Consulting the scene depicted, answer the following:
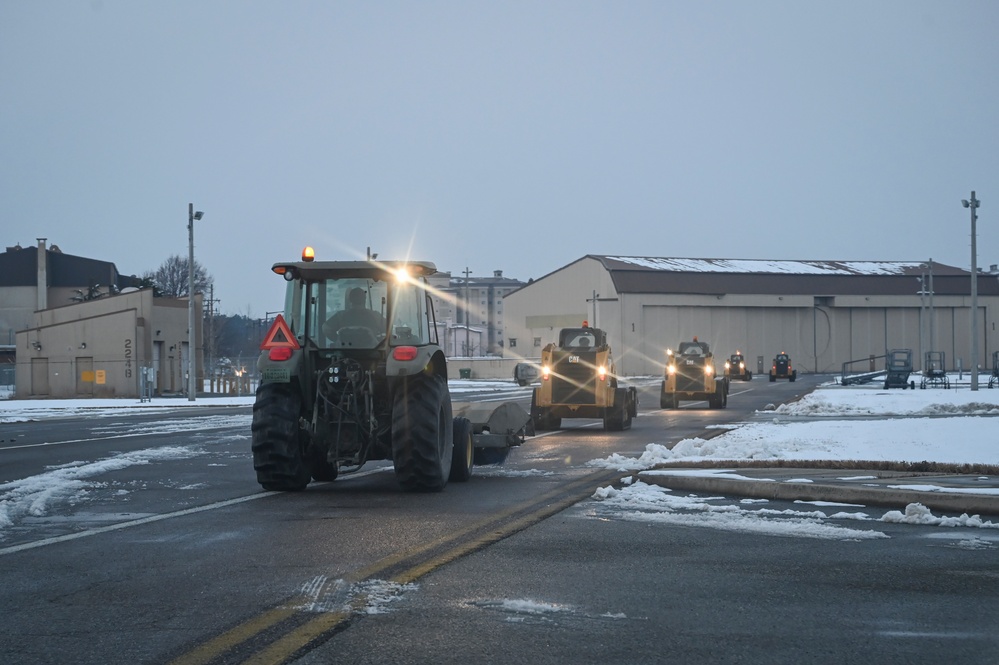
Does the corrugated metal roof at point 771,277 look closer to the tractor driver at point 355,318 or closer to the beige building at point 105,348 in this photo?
the beige building at point 105,348

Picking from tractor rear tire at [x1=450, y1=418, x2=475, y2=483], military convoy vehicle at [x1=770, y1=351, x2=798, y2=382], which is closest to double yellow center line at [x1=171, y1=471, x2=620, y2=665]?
tractor rear tire at [x1=450, y1=418, x2=475, y2=483]

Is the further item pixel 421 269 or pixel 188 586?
pixel 421 269

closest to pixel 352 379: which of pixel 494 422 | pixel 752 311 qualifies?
pixel 494 422

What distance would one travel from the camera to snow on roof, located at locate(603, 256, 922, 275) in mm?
103625

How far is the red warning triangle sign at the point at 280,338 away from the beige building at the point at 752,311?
81.3m

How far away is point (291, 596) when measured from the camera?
6.43 meters

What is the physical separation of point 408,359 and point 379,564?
424cm

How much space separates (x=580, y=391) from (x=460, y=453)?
12299 mm

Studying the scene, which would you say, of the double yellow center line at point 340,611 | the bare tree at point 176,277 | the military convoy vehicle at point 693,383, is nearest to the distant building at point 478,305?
the bare tree at point 176,277

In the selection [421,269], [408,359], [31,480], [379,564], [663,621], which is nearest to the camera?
[663,621]

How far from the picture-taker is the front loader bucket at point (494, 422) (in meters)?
14.1

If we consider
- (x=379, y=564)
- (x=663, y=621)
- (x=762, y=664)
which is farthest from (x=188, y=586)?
(x=762, y=664)

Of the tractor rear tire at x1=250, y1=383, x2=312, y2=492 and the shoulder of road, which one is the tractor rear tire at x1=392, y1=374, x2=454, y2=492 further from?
the shoulder of road

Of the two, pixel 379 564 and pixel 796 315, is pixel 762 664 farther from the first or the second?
pixel 796 315
